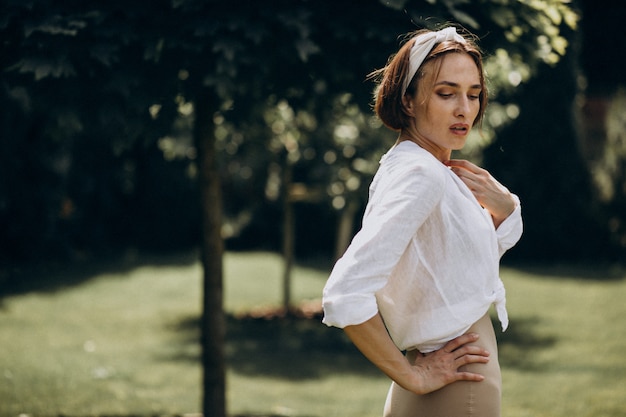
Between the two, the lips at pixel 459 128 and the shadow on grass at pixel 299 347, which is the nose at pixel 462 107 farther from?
the shadow on grass at pixel 299 347

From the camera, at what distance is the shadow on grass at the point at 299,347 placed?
8.23m

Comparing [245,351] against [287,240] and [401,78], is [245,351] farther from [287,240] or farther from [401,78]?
[401,78]

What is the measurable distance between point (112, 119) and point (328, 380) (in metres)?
3.89

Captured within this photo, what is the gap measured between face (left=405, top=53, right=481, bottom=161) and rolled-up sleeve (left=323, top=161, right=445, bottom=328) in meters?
0.26

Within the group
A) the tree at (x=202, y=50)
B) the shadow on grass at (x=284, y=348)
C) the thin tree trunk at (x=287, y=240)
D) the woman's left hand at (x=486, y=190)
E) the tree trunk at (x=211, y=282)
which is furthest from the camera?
the thin tree trunk at (x=287, y=240)

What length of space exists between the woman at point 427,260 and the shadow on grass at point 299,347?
5544mm

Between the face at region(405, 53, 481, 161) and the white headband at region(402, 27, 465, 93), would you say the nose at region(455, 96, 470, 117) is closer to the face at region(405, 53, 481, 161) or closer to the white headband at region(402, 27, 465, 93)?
the face at region(405, 53, 481, 161)

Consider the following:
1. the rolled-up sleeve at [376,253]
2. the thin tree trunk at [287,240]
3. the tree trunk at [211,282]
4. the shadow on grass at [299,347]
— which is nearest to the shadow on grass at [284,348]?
the shadow on grass at [299,347]

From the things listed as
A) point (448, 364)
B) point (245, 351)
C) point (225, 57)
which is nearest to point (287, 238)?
point (245, 351)

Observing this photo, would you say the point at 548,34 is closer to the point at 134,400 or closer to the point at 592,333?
the point at 134,400

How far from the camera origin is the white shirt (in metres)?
2.23

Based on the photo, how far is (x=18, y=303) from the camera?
10734mm

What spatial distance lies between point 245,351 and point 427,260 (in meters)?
6.83

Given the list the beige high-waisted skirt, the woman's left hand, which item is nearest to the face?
the woman's left hand
